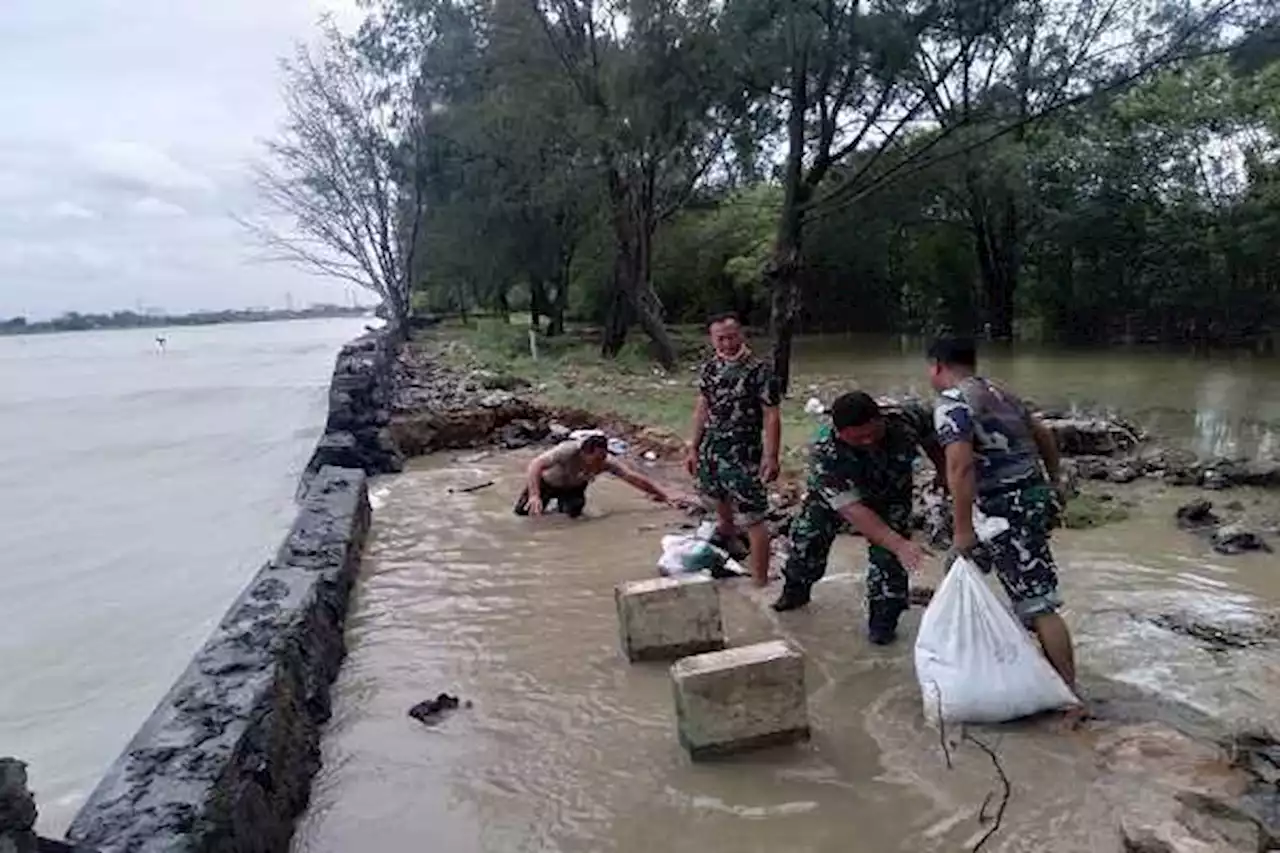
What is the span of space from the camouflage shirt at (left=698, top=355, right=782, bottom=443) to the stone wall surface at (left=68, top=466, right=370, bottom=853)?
242 cm

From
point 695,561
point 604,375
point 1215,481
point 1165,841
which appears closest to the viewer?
point 1165,841

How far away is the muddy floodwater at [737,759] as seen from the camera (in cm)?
360

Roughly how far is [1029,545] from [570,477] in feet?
17.3

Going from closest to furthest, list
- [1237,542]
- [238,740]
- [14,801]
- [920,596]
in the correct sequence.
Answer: [14,801] → [238,740] → [920,596] → [1237,542]

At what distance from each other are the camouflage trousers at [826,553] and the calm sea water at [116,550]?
11.5ft

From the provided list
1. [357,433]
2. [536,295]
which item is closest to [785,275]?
[357,433]

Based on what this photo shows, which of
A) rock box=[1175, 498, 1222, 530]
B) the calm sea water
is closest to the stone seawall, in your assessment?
the calm sea water

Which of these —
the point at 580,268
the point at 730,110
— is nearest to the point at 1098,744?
the point at 730,110

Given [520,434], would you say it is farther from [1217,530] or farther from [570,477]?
[1217,530]

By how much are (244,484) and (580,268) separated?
25.9 m

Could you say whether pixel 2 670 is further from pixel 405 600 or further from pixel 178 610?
pixel 405 600

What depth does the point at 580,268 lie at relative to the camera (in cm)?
3938

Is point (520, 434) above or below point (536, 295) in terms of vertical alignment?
below

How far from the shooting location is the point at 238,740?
11.8 feet
